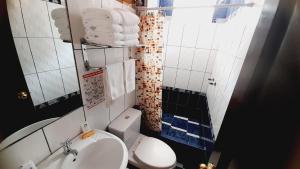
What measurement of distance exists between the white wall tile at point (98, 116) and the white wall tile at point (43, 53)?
0.43 meters

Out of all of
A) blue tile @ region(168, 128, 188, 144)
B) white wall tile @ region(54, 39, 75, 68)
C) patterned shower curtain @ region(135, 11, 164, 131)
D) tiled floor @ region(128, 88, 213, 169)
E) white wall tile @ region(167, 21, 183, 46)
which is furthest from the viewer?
white wall tile @ region(167, 21, 183, 46)

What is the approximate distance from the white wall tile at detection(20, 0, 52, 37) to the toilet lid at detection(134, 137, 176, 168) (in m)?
1.34

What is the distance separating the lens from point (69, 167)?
0.86m

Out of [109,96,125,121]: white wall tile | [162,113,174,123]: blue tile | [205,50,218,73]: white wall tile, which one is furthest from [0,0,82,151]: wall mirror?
[205,50,218,73]: white wall tile

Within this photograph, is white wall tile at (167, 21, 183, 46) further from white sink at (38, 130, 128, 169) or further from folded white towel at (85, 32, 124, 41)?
white sink at (38, 130, 128, 169)

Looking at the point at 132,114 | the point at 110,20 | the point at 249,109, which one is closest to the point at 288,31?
the point at 249,109

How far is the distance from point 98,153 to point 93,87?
0.55 metres

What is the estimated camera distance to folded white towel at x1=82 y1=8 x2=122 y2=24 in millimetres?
→ 872

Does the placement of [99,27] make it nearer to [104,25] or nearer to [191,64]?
[104,25]

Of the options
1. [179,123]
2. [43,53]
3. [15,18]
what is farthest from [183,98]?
[15,18]

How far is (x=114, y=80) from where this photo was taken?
1.21 metres

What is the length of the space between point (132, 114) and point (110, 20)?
108 cm

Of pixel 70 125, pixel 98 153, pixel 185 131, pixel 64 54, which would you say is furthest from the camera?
pixel 185 131

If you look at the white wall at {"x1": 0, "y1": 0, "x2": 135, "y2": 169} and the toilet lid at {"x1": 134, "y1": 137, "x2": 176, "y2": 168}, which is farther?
the toilet lid at {"x1": 134, "y1": 137, "x2": 176, "y2": 168}
